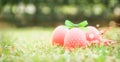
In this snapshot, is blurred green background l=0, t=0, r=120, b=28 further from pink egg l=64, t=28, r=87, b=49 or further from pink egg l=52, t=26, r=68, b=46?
pink egg l=64, t=28, r=87, b=49

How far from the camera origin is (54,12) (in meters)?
8.44

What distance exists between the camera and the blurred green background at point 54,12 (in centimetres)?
844

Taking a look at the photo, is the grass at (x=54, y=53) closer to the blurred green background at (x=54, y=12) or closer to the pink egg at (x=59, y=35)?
the pink egg at (x=59, y=35)

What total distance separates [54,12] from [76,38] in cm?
487

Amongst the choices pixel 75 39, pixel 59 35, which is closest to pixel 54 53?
pixel 75 39

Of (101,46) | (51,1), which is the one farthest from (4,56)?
(51,1)

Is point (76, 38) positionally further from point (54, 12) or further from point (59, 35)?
point (54, 12)

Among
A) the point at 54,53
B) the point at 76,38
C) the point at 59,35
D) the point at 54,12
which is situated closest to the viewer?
the point at 54,53

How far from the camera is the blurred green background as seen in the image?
8.44 m

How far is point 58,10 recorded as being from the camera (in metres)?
8.52

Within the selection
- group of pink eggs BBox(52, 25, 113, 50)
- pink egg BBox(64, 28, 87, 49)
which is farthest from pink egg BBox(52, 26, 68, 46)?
pink egg BBox(64, 28, 87, 49)

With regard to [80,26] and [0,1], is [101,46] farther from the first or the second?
[0,1]

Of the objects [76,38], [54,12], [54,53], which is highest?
[54,12]

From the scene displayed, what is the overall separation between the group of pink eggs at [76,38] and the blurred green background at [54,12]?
4563 millimetres
